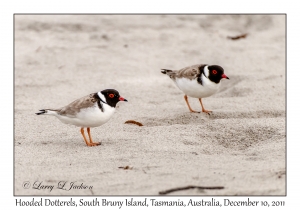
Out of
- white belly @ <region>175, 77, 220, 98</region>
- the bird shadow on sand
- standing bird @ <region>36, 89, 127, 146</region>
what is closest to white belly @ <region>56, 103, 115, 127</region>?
standing bird @ <region>36, 89, 127, 146</region>

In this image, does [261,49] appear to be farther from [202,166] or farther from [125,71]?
[202,166]

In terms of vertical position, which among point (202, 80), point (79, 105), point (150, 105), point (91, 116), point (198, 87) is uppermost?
point (202, 80)

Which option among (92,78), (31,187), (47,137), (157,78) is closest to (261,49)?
(157,78)

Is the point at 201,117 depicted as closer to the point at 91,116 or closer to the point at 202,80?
the point at 202,80

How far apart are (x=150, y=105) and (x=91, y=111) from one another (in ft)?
7.07

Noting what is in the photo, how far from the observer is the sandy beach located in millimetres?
5836

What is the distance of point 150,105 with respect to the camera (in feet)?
29.5

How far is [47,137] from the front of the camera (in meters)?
7.50

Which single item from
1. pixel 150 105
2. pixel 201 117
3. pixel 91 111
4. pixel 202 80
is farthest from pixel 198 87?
pixel 91 111

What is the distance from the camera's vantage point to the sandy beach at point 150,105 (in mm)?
5836

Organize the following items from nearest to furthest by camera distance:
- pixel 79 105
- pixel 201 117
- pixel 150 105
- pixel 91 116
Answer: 1. pixel 91 116
2. pixel 79 105
3. pixel 201 117
4. pixel 150 105

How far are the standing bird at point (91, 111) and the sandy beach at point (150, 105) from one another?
0.35 m

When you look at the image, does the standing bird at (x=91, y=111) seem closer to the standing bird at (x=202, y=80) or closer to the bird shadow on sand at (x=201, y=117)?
the bird shadow on sand at (x=201, y=117)

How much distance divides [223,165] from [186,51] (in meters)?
5.98
